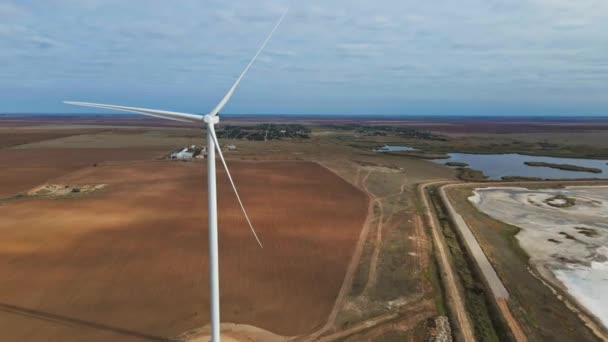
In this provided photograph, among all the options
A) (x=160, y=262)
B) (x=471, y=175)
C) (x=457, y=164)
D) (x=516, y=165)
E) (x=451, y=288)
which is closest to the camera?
(x=451, y=288)

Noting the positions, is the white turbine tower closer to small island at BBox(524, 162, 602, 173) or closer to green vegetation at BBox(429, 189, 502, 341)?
green vegetation at BBox(429, 189, 502, 341)

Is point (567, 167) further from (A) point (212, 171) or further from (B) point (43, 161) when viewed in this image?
(B) point (43, 161)

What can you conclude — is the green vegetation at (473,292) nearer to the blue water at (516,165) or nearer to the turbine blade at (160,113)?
the turbine blade at (160,113)

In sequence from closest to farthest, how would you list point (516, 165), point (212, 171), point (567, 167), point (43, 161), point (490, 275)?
1. point (212, 171)
2. point (490, 275)
3. point (43, 161)
4. point (567, 167)
5. point (516, 165)

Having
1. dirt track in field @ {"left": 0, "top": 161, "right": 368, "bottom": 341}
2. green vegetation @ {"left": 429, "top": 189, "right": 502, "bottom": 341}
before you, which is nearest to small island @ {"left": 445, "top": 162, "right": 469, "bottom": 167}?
dirt track in field @ {"left": 0, "top": 161, "right": 368, "bottom": 341}

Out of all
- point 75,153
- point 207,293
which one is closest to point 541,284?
point 207,293

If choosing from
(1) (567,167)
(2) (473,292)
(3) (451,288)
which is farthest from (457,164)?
(3) (451,288)
